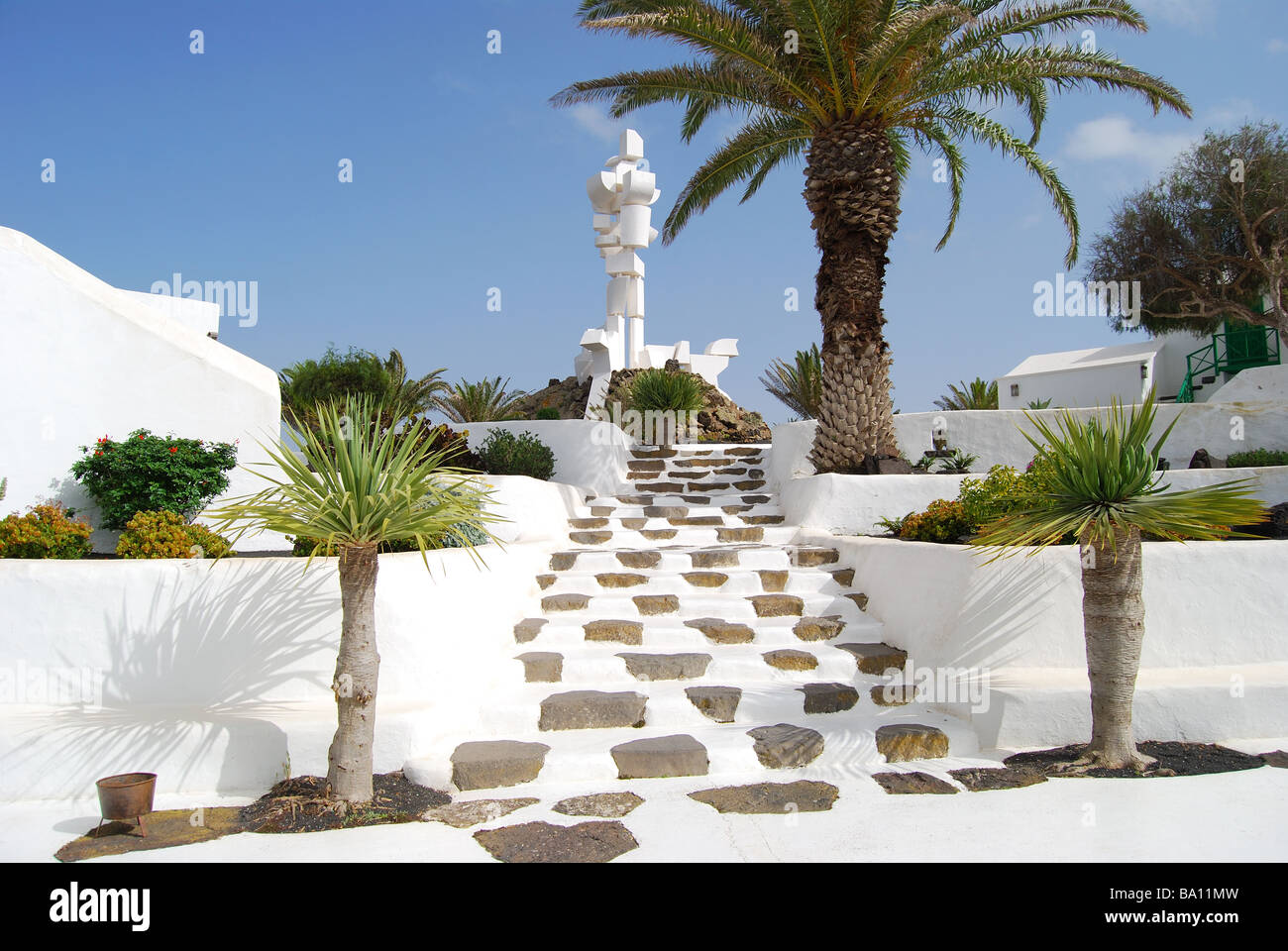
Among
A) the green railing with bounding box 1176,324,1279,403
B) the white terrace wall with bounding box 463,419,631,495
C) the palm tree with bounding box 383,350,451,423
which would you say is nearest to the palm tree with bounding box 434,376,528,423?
the palm tree with bounding box 383,350,451,423

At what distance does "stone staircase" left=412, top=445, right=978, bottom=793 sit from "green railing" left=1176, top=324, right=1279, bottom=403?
16.0 m

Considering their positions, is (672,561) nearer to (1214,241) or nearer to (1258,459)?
(1258,459)

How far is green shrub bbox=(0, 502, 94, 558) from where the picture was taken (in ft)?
17.4

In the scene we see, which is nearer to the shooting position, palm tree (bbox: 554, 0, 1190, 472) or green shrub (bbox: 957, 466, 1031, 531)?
green shrub (bbox: 957, 466, 1031, 531)

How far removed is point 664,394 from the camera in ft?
39.7

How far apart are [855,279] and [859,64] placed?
2.18 metres

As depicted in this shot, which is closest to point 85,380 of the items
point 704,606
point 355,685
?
point 355,685

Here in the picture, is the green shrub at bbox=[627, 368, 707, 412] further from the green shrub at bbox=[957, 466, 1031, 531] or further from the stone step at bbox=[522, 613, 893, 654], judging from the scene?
the stone step at bbox=[522, 613, 893, 654]

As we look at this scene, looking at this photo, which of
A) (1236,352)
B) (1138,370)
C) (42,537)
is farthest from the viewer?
(1138,370)

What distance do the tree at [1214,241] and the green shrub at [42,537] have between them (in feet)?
59.8

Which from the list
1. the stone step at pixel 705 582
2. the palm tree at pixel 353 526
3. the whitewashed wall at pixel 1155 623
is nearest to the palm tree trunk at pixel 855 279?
the stone step at pixel 705 582

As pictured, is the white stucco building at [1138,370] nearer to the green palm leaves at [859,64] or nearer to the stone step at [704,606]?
the green palm leaves at [859,64]

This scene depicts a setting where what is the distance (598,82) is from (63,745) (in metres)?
8.20
